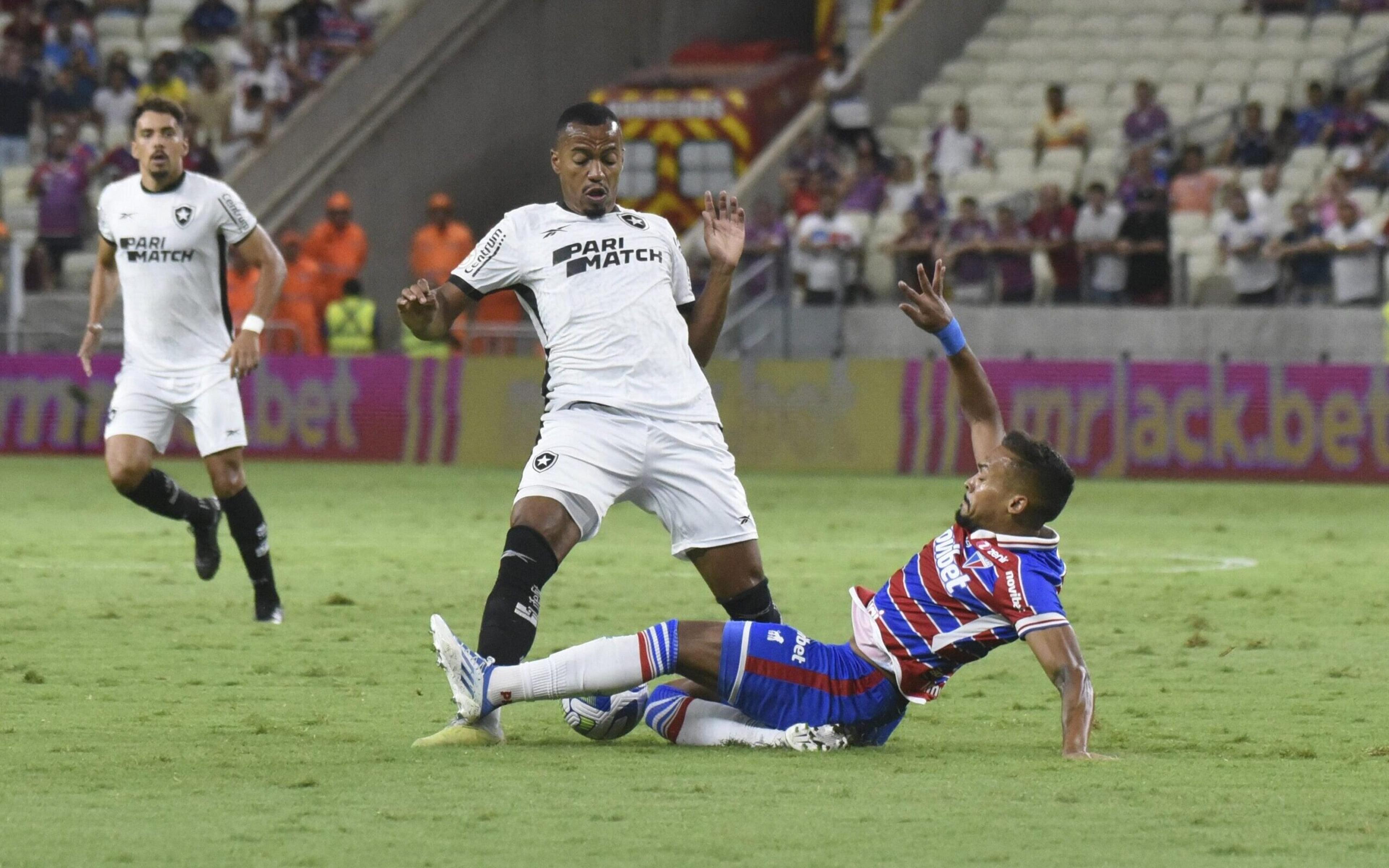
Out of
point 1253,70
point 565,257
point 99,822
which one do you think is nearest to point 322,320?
point 1253,70

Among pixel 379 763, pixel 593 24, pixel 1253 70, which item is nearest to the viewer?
pixel 379 763

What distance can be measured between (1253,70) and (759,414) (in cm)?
873

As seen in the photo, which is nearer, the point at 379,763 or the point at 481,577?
the point at 379,763

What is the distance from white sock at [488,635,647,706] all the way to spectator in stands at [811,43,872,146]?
2118cm

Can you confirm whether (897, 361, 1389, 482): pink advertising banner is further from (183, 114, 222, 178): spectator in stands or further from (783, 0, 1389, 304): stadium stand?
(183, 114, 222, 178): spectator in stands

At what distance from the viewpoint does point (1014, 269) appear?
22875 millimetres

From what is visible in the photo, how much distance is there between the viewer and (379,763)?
→ 6.78 meters

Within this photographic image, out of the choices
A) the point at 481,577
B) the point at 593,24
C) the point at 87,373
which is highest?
the point at 593,24

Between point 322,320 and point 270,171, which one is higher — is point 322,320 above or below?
below

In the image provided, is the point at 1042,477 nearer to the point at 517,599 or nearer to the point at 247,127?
the point at 517,599

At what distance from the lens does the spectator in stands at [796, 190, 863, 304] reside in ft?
77.4

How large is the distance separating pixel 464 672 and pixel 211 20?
24.6 metres

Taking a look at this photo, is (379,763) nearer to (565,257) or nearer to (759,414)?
(565,257)

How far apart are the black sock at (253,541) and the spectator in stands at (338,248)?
46.9ft
